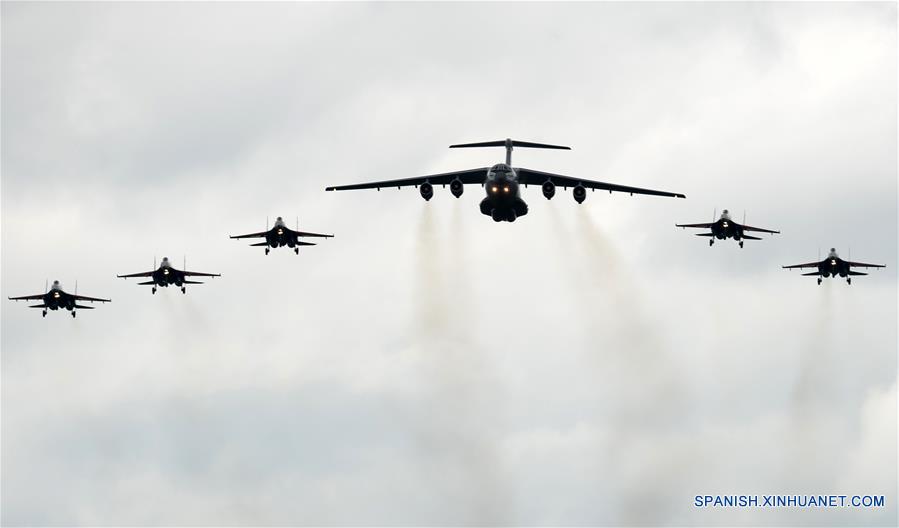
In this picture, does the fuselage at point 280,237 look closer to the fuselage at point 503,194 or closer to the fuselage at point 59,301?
the fuselage at point 59,301

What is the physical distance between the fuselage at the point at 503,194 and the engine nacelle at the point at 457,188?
3.86 metres

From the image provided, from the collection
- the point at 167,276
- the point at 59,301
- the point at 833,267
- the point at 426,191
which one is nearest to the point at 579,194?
the point at 426,191

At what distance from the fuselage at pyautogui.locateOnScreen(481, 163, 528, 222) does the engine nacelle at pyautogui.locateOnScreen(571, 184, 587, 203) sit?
21.5ft

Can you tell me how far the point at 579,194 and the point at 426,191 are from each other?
10.4m

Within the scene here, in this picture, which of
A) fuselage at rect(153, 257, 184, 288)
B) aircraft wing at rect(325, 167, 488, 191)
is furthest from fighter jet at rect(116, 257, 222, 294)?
aircraft wing at rect(325, 167, 488, 191)

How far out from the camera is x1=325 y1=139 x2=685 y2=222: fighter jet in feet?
355

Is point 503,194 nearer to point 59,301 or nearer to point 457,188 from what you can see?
point 457,188

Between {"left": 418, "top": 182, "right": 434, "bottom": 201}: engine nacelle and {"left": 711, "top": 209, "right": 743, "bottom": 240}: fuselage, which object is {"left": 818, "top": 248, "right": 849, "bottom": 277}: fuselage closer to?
{"left": 711, "top": 209, "right": 743, "bottom": 240}: fuselage

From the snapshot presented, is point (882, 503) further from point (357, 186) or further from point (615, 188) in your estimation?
point (357, 186)

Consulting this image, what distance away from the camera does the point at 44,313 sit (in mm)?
135875

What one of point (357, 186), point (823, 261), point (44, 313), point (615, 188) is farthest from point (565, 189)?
point (44, 313)

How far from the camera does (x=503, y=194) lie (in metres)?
108

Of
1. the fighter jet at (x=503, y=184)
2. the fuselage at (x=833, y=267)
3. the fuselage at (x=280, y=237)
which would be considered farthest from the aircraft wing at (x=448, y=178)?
the fuselage at (x=833, y=267)

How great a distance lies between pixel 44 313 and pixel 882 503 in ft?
250
